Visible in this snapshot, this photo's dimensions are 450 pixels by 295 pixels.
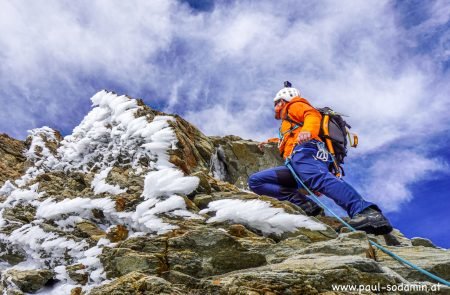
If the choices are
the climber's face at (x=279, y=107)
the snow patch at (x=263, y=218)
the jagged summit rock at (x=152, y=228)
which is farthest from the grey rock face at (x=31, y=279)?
the climber's face at (x=279, y=107)

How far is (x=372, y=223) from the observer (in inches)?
319

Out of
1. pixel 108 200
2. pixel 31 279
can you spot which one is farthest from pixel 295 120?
pixel 31 279

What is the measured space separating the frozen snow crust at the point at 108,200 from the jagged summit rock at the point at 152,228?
23mm

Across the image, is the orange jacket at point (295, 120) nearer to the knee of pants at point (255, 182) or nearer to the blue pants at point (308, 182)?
the blue pants at point (308, 182)

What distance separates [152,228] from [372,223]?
4.02 meters

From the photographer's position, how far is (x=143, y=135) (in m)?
10.7

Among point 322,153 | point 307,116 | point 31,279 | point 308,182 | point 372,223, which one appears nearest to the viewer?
point 31,279

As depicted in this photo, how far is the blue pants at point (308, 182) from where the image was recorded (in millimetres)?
8836

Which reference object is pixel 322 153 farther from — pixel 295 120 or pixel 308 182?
pixel 295 120

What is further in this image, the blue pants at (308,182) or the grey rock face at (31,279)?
the blue pants at (308,182)

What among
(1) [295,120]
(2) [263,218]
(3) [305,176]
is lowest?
(2) [263,218]

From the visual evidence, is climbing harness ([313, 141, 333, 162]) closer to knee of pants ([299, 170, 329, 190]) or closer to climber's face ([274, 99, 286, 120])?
knee of pants ([299, 170, 329, 190])

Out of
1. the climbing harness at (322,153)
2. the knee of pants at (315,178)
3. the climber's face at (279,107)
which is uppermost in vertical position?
the climber's face at (279,107)

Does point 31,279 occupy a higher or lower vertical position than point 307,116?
lower
